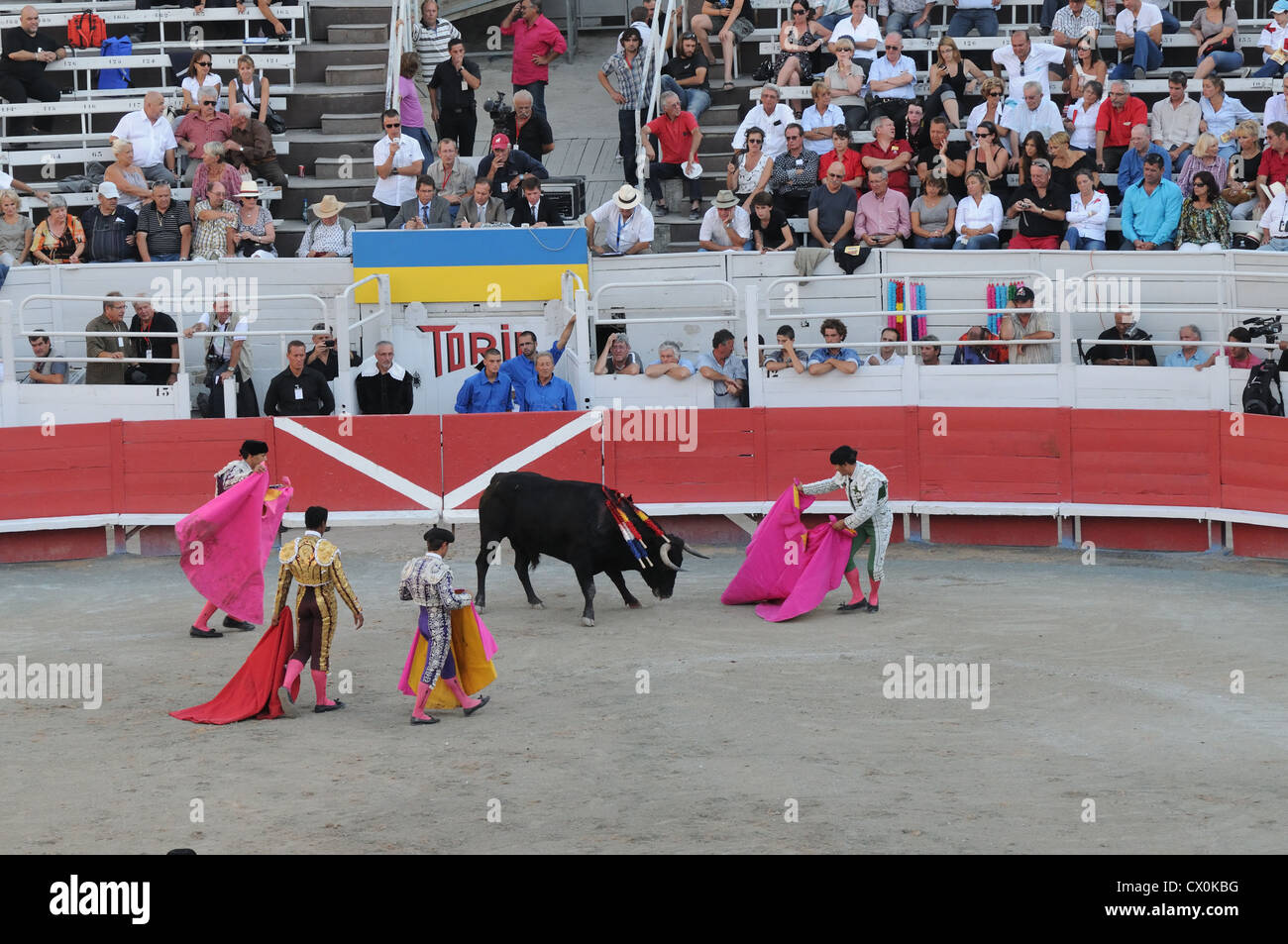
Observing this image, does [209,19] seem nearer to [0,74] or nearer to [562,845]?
[0,74]

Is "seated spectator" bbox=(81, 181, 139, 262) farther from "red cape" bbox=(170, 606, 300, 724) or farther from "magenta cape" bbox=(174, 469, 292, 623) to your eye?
"red cape" bbox=(170, 606, 300, 724)

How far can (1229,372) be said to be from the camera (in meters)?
15.3

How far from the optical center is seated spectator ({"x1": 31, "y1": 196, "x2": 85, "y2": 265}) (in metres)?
18.0

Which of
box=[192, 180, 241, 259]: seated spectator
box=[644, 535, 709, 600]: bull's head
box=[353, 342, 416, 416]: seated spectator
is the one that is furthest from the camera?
box=[192, 180, 241, 259]: seated spectator

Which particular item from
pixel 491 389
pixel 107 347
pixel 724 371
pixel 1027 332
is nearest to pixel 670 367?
pixel 724 371

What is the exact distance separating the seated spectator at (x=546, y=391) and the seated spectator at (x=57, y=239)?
478 centimetres

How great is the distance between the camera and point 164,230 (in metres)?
18.1

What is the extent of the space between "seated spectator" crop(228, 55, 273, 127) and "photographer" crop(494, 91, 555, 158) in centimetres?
230

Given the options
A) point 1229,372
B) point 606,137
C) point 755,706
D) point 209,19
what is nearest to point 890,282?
point 1229,372

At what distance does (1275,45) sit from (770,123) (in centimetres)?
476

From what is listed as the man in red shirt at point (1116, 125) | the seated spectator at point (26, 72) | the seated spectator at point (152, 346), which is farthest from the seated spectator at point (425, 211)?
the man in red shirt at point (1116, 125)

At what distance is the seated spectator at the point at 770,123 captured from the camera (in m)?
18.2

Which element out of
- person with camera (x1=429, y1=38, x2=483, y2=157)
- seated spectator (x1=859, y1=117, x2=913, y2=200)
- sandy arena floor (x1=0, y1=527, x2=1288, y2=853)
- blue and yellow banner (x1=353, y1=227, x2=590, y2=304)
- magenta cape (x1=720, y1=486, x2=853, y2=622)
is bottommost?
sandy arena floor (x1=0, y1=527, x2=1288, y2=853)

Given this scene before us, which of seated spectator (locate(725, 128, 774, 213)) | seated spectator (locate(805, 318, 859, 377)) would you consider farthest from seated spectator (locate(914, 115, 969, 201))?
seated spectator (locate(805, 318, 859, 377))
